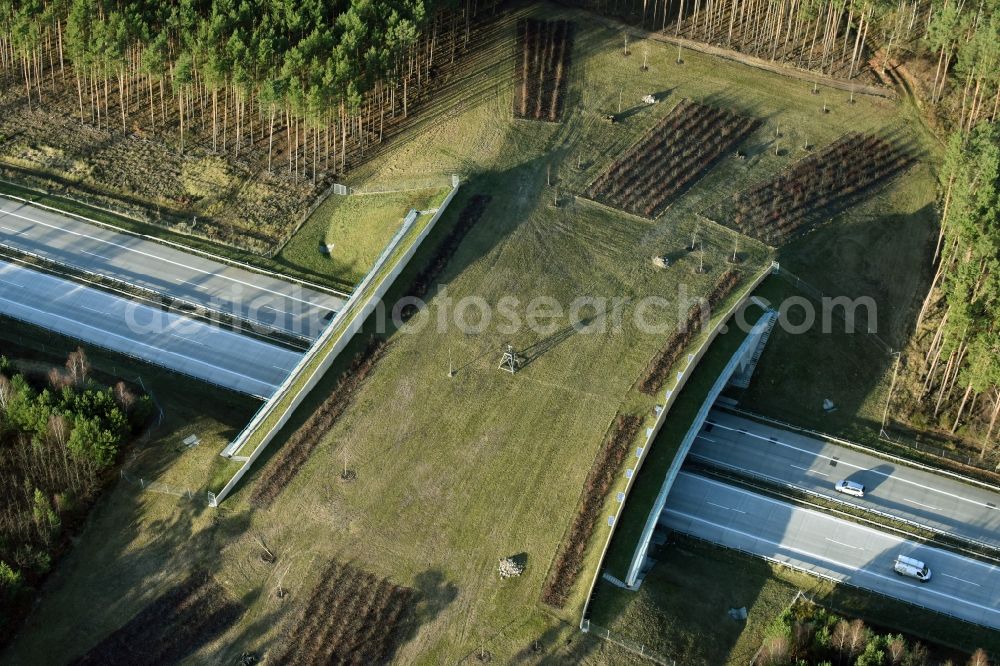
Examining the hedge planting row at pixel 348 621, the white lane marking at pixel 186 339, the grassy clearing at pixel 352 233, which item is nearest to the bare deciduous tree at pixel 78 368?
the white lane marking at pixel 186 339

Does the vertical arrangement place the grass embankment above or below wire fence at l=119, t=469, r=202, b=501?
above

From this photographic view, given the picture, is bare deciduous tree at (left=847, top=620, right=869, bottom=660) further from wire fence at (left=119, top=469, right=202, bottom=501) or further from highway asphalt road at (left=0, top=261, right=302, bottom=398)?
highway asphalt road at (left=0, top=261, right=302, bottom=398)

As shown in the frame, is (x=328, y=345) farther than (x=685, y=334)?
No

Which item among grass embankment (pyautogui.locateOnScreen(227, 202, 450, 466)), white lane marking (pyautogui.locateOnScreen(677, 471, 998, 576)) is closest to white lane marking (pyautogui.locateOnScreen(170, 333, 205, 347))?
grass embankment (pyautogui.locateOnScreen(227, 202, 450, 466))

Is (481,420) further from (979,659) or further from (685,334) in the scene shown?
(979,659)

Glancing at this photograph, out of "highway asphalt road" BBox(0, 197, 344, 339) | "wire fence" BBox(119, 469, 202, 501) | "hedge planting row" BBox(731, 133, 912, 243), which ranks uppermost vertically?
"hedge planting row" BBox(731, 133, 912, 243)

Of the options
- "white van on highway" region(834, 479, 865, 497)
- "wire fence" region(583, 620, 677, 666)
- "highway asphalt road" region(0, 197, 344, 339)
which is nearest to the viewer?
"wire fence" region(583, 620, 677, 666)

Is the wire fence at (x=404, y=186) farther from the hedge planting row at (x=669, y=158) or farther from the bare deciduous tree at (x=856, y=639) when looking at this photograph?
the bare deciduous tree at (x=856, y=639)

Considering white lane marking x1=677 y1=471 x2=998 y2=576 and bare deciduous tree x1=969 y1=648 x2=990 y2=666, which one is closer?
bare deciduous tree x1=969 y1=648 x2=990 y2=666

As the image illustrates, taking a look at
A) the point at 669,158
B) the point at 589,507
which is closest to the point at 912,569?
the point at 589,507
